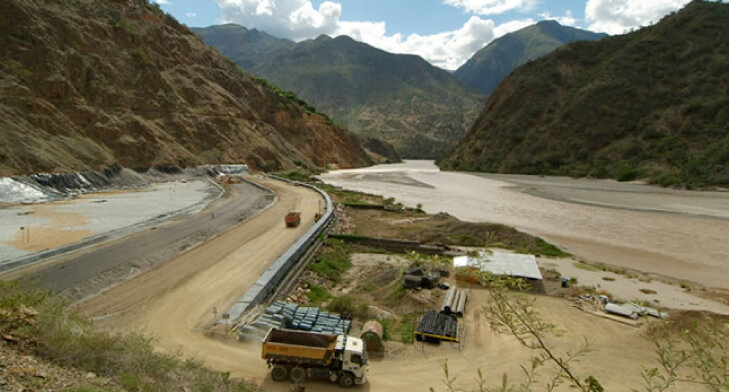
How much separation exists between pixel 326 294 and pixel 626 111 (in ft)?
261

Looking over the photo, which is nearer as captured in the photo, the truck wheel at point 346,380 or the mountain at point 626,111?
the truck wheel at point 346,380

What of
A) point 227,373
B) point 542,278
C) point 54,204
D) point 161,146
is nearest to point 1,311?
point 227,373

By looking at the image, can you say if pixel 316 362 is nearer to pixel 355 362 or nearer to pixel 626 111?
pixel 355 362

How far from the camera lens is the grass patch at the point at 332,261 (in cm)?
2112

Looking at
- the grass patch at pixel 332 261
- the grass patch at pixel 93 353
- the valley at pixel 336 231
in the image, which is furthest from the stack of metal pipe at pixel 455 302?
the grass patch at pixel 93 353

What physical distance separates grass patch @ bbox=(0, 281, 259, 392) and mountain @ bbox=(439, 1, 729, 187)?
66.4 meters

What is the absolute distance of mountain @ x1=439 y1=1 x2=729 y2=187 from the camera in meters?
64.7

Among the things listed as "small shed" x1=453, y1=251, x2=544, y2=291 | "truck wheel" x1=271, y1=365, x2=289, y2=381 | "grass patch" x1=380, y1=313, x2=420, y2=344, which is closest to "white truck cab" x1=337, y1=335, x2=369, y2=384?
"truck wheel" x1=271, y1=365, x2=289, y2=381

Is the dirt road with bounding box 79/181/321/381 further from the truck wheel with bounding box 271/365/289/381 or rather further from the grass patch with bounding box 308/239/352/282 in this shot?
the grass patch with bounding box 308/239/352/282

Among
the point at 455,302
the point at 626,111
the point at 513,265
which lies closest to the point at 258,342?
the point at 455,302

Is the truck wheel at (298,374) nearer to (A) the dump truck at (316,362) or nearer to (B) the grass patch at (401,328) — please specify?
(A) the dump truck at (316,362)

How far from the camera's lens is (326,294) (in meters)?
18.5

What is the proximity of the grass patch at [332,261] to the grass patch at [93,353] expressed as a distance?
11783 mm

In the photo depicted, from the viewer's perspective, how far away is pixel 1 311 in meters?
7.21
